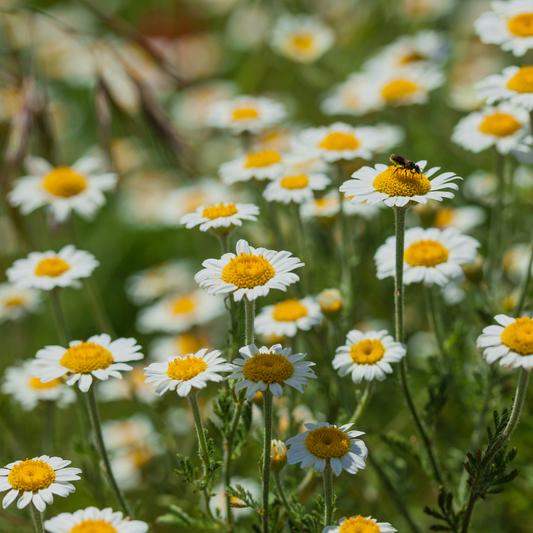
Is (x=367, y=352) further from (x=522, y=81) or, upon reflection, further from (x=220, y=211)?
(x=522, y=81)

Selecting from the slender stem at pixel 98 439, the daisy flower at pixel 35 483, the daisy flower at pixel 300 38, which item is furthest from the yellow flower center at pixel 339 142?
the daisy flower at pixel 300 38

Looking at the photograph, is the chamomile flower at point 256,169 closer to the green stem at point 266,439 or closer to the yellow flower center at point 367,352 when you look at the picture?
the yellow flower center at point 367,352

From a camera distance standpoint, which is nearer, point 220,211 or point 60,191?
point 220,211

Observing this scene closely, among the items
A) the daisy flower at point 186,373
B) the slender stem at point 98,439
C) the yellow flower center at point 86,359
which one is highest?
the daisy flower at point 186,373

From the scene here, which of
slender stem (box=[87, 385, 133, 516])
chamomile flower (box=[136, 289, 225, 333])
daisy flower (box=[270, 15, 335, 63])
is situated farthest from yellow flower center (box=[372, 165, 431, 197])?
daisy flower (box=[270, 15, 335, 63])

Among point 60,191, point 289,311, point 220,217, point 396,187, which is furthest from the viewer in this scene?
point 60,191

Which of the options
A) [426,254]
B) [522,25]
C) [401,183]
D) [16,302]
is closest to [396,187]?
[401,183]

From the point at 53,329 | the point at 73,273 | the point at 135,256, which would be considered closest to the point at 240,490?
the point at 73,273
